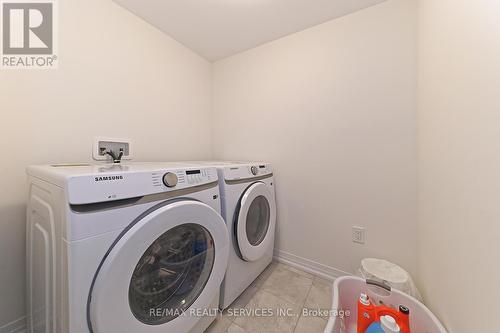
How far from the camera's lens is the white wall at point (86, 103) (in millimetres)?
858

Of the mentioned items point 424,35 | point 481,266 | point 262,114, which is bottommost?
point 481,266

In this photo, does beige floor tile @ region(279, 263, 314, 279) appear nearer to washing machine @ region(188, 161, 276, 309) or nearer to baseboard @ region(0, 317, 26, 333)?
washing machine @ region(188, 161, 276, 309)

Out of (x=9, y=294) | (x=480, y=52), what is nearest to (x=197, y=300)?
(x=9, y=294)

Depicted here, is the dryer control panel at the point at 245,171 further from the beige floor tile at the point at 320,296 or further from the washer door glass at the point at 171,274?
the beige floor tile at the point at 320,296

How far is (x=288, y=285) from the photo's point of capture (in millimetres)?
1259

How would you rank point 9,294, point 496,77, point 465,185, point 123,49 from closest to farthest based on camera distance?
point 496,77 < point 465,185 < point 9,294 < point 123,49

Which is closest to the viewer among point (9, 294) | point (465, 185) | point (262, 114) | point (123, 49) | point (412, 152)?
point (465, 185)

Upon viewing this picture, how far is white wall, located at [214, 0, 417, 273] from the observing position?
109 centimetres

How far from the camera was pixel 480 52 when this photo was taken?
0.52 m

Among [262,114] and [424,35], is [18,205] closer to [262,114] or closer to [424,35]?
[262,114]

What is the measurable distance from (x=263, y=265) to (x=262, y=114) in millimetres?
1221

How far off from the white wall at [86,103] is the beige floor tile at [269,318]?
1.11 m

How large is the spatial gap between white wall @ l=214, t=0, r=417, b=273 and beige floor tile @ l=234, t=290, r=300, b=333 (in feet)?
1.40

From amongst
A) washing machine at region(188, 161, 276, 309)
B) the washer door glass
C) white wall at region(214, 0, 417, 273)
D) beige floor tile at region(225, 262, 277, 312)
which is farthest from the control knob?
A: white wall at region(214, 0, 417, 273)
